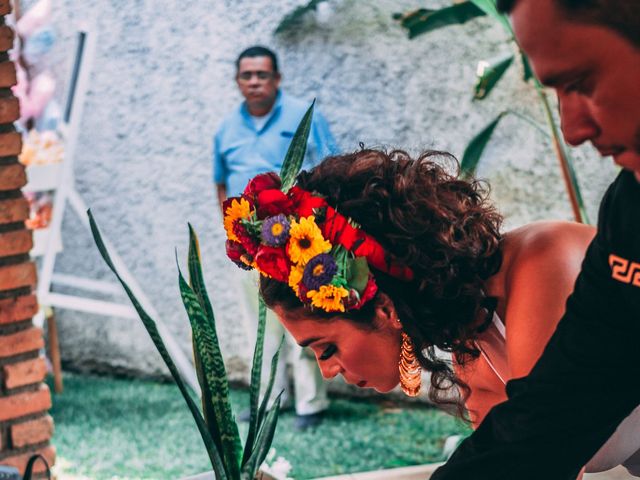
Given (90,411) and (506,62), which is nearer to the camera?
(506,62)

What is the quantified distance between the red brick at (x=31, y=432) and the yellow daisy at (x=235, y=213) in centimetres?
157

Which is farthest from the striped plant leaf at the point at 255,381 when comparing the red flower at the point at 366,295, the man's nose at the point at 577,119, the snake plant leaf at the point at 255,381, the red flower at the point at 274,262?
the man's nose at the point at 577,119

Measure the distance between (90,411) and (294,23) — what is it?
232 cm

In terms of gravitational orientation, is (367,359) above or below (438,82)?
above

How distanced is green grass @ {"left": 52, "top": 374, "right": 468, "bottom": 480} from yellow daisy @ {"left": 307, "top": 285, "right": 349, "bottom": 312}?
2679 mm

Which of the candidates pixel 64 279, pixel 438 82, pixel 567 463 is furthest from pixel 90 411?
pixel 567 463

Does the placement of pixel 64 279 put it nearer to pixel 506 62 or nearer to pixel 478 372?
A: pixel 506 62

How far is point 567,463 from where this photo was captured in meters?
1.22

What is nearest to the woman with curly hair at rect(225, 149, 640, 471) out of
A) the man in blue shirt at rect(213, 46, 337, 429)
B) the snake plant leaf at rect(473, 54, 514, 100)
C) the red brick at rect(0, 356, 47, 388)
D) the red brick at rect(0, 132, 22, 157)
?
the red brick at rect(0, 132, 22, 157)

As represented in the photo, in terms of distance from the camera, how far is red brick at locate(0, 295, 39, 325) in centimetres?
310

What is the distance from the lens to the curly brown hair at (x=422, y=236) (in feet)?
6.00

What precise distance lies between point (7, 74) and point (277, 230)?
1522 mm

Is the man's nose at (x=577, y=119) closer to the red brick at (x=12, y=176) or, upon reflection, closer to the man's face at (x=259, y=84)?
the red brick at (x=12, y=176)

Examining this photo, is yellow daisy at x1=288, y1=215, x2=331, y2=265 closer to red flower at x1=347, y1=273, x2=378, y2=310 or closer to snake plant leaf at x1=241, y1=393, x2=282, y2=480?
red flower at x1=347, y1=273, x2=378, y2=310
